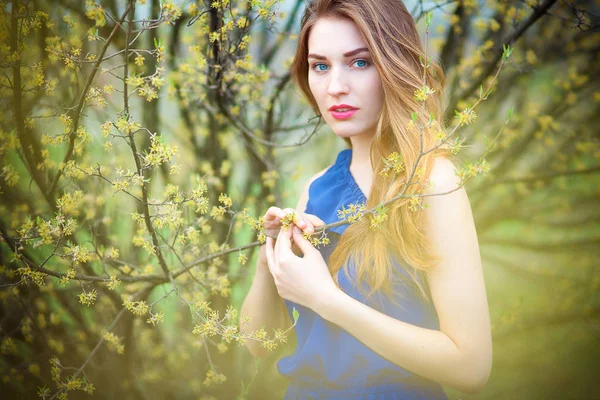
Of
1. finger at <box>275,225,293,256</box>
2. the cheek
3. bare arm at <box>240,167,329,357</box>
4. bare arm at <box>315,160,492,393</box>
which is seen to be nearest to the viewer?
bare arm at <box>315,160,492,393</box>

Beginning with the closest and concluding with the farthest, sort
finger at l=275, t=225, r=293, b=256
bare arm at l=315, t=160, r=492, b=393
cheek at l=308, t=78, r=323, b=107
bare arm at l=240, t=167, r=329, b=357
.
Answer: bare arm at l=315, t=160, r=492, b=393, finger at l=275, t=225, r=293, b=256, cheek at l=308, t=78, r=323, b=107, bare arm at l=240, t=167, r=329, b=357

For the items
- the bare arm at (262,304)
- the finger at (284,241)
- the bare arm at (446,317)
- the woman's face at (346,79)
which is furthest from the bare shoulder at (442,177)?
the bare arm at (262,304)

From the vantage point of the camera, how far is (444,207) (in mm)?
1289

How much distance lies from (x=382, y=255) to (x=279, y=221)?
289 millimetres

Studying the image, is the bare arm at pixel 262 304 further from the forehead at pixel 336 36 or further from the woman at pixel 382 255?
the forehead at pixel 336 36

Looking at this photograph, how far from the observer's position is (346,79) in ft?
4.65

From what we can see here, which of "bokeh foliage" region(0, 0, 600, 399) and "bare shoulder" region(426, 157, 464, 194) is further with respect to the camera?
"bokeh foliage" region(0, 0, 600, 399)

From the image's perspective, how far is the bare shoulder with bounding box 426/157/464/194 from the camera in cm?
130

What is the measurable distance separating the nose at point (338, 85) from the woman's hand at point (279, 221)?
32 cm

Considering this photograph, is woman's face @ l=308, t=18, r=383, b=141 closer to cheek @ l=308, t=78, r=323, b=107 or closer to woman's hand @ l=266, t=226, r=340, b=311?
cheek @ l=308, t=78, r=323, b=107

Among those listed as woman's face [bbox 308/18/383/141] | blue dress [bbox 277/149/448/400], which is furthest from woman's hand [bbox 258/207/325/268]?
woman's face [bbox 308/18/383/141]

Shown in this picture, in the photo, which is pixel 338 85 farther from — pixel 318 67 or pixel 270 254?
pixel 270 254

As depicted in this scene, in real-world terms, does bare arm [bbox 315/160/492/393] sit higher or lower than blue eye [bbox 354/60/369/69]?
lower

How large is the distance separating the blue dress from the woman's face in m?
0.22
